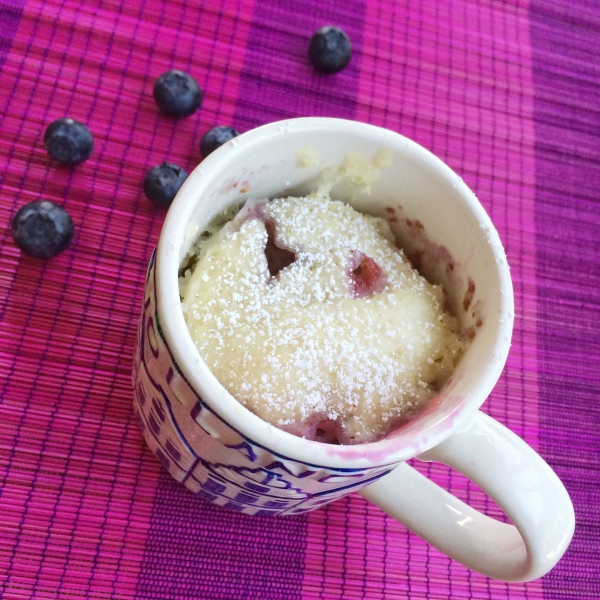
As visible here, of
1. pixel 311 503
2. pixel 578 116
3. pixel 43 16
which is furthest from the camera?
pixel 578 116

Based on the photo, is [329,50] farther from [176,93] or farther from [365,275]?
[365,275]

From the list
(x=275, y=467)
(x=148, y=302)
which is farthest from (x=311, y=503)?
(x=148, y=302)

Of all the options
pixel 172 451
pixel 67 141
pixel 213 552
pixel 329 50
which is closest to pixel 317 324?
pixel 172 451

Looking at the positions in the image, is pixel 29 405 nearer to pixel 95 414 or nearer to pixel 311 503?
pixel 95 414

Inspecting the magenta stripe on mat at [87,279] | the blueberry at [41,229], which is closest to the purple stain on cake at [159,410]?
the magenta stripe on mat at [87,279]

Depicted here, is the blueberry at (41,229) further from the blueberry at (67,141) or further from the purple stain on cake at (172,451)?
the purple stain on cake at (172,451)

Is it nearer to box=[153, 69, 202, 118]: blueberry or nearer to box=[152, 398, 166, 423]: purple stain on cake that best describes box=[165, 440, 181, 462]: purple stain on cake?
box=[152, 398, 166, 423]: purple stain on cake
